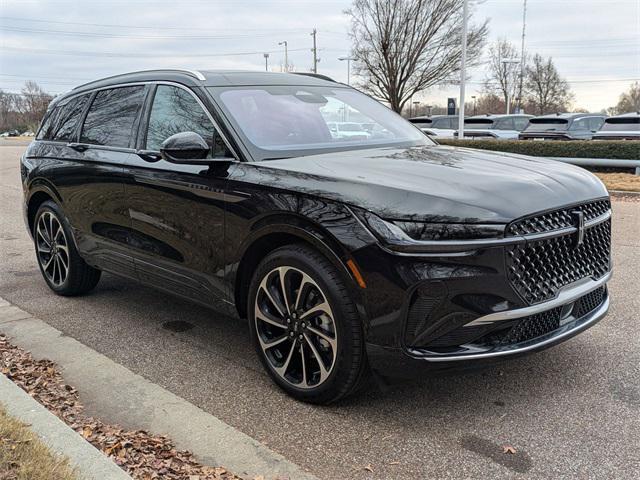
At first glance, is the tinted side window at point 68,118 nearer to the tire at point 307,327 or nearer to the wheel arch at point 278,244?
the wheel arch at point 278,244

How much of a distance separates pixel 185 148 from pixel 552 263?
2132 millimetres

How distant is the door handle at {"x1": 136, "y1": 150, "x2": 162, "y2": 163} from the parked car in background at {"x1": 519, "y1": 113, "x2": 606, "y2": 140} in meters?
17.4

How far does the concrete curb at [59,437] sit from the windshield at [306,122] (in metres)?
1.80

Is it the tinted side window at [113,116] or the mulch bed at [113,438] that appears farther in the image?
the tinted side window at [113,116]

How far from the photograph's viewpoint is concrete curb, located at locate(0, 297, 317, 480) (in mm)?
2799

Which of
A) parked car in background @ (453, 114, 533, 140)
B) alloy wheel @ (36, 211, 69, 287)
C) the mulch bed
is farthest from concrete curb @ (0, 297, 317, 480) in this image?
parked car in background @ (453, 114, 533, 140)

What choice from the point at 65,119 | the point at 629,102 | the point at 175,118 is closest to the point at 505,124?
the point at 65,119

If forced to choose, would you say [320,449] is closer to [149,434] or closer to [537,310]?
[149,434]

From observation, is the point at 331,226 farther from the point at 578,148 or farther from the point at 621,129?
the point at 621,129

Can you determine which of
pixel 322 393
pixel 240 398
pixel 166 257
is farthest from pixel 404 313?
pixel 166 257

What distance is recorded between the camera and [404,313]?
2.78 metres

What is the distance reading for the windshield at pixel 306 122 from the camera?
3.75 metres

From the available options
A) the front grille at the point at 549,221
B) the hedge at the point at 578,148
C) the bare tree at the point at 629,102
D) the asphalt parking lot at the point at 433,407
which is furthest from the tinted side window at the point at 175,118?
the bare tree at the point at 629,102

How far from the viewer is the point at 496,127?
77.8ft
